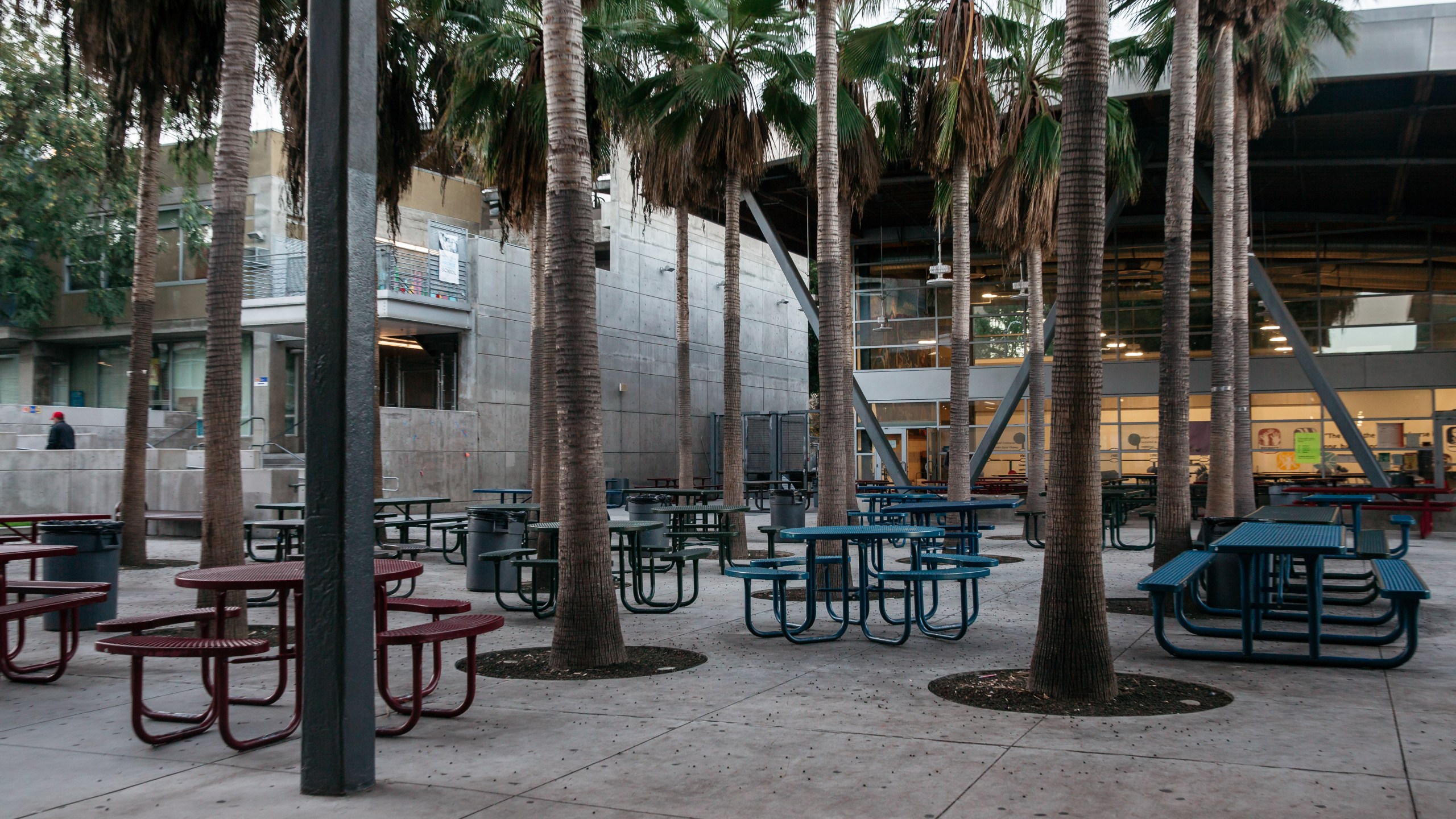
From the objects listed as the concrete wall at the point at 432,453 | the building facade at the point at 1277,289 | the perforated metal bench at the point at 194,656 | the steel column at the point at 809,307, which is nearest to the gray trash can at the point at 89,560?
the perforated metal bench at the point at 194,656

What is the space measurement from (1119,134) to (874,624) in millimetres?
12085

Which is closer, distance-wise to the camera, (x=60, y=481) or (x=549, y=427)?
(x=549, y=427)

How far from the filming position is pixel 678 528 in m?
15.0

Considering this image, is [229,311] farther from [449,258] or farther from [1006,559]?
[449,258]

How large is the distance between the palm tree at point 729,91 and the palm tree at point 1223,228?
5664 mm

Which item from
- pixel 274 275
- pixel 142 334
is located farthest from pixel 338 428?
pixel 274 275

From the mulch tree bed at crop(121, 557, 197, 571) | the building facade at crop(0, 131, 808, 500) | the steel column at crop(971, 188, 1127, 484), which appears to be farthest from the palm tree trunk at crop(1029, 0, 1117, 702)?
the building facade at crop(0, 131, 808, 500)

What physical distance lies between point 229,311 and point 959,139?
39.0 ft

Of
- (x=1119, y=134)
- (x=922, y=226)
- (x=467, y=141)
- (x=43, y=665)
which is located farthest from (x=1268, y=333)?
(x=43, y=665)

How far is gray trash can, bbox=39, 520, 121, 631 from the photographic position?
10.2m

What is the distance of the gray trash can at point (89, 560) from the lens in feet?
33.6

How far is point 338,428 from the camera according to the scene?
16.5 feet

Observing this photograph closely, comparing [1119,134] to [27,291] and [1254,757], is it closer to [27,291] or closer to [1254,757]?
[1254,757]

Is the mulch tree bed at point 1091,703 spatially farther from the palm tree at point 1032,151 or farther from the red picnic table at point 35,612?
the palm tree at point 1032,151
